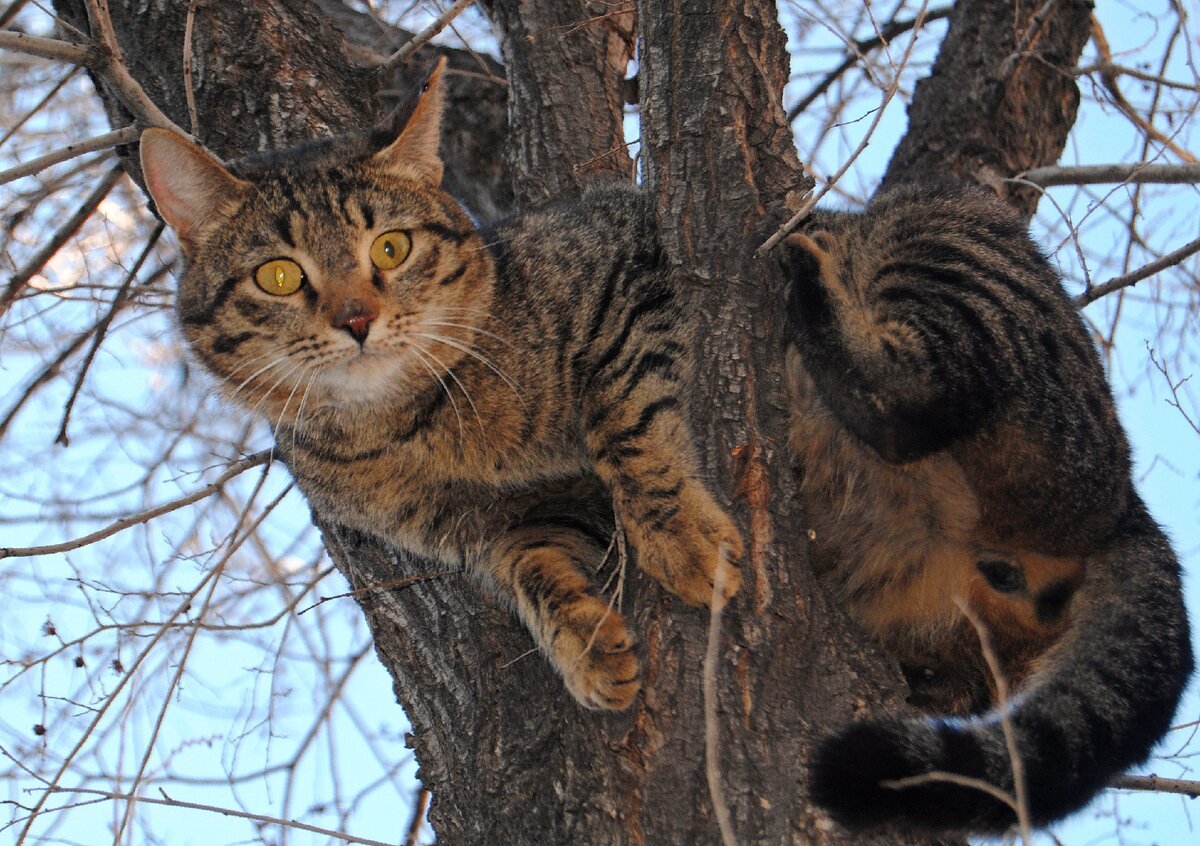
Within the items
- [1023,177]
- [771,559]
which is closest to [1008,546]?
[771,559]

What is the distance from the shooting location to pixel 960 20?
4.65 meters

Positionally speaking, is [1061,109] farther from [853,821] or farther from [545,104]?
[853,821]

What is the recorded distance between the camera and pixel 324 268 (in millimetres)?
3043

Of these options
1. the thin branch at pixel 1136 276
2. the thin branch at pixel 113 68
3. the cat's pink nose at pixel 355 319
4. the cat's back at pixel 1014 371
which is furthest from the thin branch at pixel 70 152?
the thin branch at pixel 1136 276

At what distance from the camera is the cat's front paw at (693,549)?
248 cm

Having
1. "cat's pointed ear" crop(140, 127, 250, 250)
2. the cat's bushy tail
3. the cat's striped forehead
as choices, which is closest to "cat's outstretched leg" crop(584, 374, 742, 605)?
the cat's bushy tail

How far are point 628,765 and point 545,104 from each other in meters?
2.53

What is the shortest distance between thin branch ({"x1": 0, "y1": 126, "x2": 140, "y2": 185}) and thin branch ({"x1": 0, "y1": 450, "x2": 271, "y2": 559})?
3.07ft

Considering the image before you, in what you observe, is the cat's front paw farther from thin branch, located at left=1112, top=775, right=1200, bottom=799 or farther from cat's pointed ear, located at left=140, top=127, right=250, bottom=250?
cat's pointed ear, located at left=140, top=127, right=250, bottom=250

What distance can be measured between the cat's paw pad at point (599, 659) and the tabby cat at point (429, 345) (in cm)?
6

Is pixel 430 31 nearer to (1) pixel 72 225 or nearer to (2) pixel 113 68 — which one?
(2) pixel 113 68

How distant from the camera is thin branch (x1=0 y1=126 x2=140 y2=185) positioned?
8.98 ft

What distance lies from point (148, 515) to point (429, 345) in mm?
944

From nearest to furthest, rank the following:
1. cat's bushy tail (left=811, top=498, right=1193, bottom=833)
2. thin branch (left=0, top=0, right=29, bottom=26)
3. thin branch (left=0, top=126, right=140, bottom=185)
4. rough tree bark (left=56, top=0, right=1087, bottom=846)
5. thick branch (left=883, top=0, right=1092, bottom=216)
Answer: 1. cat's bushy tail (left=811, top=498, right=1193, bottom=833)
2. rough tree bark (left=56, top=0, right=1087, bottom=846)
3. thin branch (left=0, top=126, right=140, bottom=185)
4. thin branch (left=0, top=0, right=29, bottom=26)
5. thick branch (left=883, top=0, right=1092, bottom=216)
